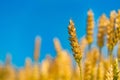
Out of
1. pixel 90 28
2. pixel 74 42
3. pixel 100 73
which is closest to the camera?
pixel 74 42

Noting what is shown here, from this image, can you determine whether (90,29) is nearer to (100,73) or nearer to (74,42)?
(100,73)

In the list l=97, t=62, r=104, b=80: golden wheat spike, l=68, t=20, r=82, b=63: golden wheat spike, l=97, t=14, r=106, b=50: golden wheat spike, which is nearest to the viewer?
l=68, t=20, r=82, b=63: golden wheat spike

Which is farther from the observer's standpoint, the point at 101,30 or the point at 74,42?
the point at 101,30

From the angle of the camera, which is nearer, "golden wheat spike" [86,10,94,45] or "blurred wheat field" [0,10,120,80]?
"blurred wheat field" [0,10,120,80]

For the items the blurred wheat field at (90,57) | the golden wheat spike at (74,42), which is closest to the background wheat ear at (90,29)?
the blurred wheat field at (90,57)

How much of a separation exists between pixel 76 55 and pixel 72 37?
0.13 m

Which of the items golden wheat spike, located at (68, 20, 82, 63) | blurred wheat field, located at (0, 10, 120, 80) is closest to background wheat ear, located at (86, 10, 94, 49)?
blurred wheat field, located at (0, 10, 120, 80)

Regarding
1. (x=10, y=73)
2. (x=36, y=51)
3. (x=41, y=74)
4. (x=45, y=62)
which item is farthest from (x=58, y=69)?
(x=10, y=73)

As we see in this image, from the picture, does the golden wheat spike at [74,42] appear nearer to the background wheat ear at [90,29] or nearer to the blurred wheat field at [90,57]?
the blurred wheat field at [90,57]

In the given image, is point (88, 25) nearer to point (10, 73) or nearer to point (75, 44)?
point (75, 44)

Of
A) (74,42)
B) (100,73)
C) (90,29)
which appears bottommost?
(74,42)

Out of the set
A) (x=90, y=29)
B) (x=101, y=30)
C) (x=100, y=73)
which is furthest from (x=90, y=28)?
(x=100, y=73)

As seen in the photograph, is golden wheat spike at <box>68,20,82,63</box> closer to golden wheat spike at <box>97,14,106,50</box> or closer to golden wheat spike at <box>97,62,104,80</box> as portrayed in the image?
golden wheat spike at <box>97,62,104,80</box>

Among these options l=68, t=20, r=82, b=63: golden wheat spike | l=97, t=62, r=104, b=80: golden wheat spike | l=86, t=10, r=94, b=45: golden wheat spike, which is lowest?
l=68, t=20, r=82, b=63: golden wheat spike
